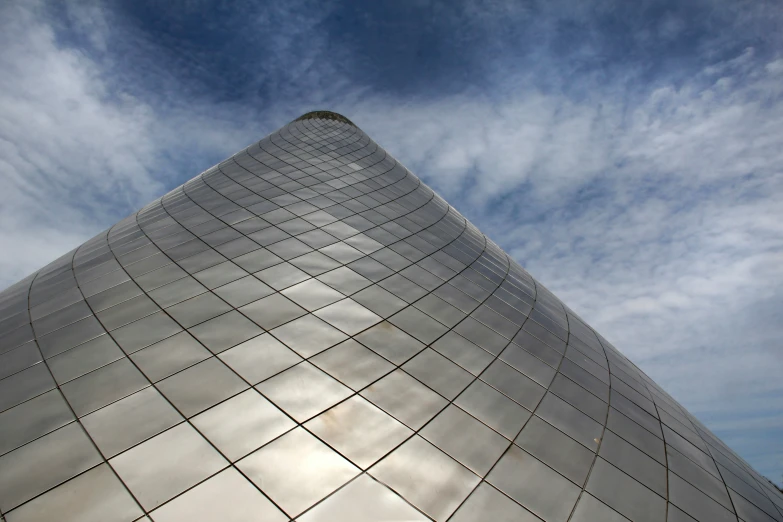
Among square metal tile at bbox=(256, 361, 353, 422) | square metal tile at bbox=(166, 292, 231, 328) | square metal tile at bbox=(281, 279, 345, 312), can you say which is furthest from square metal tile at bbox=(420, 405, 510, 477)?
square metal tile at bbox=(166, 292, 231, 328)

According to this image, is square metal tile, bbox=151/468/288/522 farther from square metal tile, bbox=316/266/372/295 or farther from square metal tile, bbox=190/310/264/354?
square metal tile, bbox=316/266/372/295

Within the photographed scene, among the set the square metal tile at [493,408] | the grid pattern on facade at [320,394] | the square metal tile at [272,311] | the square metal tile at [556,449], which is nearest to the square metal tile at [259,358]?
the grid pattern on facade at [320,394]

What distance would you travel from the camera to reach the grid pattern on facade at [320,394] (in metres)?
7.79

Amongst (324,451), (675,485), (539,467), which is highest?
(675,485)

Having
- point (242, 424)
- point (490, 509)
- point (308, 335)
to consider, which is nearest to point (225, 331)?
point (308, 335)

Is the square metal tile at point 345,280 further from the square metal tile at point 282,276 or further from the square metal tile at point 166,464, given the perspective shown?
the square metal tile at point 166,464

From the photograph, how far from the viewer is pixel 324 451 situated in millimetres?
8492

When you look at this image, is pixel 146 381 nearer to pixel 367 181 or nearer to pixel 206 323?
pixel 206 323

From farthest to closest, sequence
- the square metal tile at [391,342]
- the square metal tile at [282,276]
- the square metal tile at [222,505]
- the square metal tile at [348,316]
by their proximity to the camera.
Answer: the square metal tile at [282,276]
the square metal tile at [348,316]
the square metal tile at [391,342]
the square metal tile at [222,505]

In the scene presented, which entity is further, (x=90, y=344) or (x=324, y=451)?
(x=90, y=344)

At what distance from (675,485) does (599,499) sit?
3.28 metres

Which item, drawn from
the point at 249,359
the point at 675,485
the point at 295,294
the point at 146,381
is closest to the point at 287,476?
the point at 249,359

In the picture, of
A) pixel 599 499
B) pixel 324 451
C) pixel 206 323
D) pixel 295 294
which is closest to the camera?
pixel 324 451

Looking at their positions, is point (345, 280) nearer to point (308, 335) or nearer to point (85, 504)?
point (308, 335)
